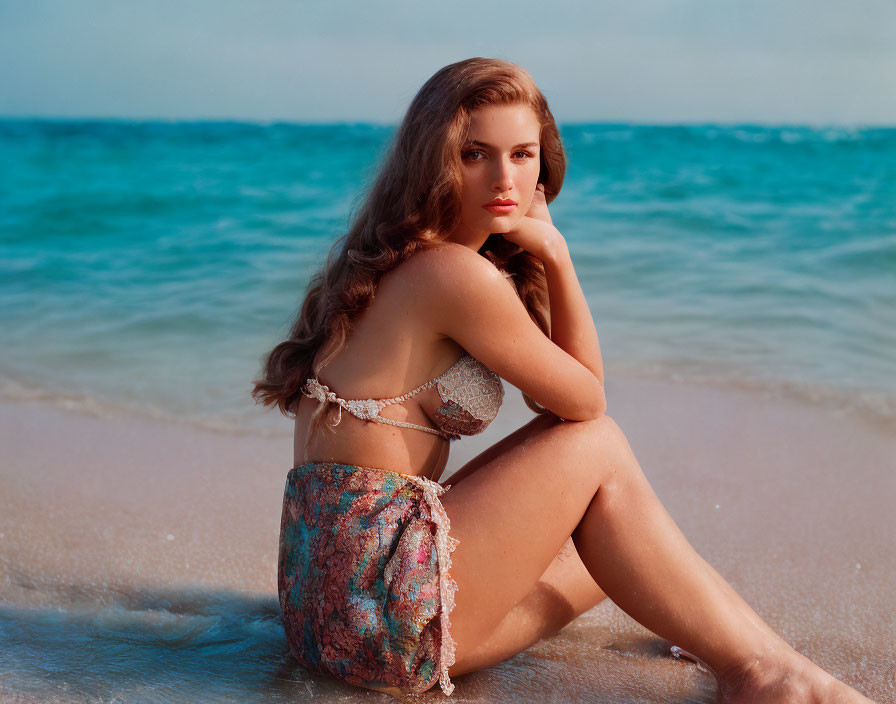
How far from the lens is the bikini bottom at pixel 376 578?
6.86ft

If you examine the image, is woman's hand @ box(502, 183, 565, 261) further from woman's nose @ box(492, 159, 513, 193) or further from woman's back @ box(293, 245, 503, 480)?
woman's back @ box(293, 245, 503, 480)

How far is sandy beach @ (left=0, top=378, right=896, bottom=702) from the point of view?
238 cm

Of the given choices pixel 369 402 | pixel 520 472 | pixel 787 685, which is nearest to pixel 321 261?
Answer: pixel 369 402

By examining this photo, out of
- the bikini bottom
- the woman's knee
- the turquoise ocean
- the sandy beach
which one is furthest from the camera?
the turquoise ocean

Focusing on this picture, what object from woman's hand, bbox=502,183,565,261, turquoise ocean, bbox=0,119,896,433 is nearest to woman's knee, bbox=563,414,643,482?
woman's hand, bbox=502,183,565,261

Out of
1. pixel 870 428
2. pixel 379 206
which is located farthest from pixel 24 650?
pixel 870 428

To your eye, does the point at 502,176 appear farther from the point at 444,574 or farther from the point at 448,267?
the point at 444,574

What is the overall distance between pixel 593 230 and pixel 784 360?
5.32m

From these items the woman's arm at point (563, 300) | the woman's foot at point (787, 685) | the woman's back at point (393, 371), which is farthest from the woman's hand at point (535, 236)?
the woman's foot at point (787, 685)

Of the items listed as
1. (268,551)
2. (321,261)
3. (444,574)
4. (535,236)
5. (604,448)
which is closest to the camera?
(444,574)

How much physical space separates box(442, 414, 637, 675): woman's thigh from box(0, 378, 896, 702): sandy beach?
315 mm

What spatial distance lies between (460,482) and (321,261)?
3.23 feet

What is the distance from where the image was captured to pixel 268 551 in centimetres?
323

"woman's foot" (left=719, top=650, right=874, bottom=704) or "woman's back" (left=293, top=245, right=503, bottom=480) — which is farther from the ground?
"woman's back" (left=293, top=245, right=503, bottom=480)
